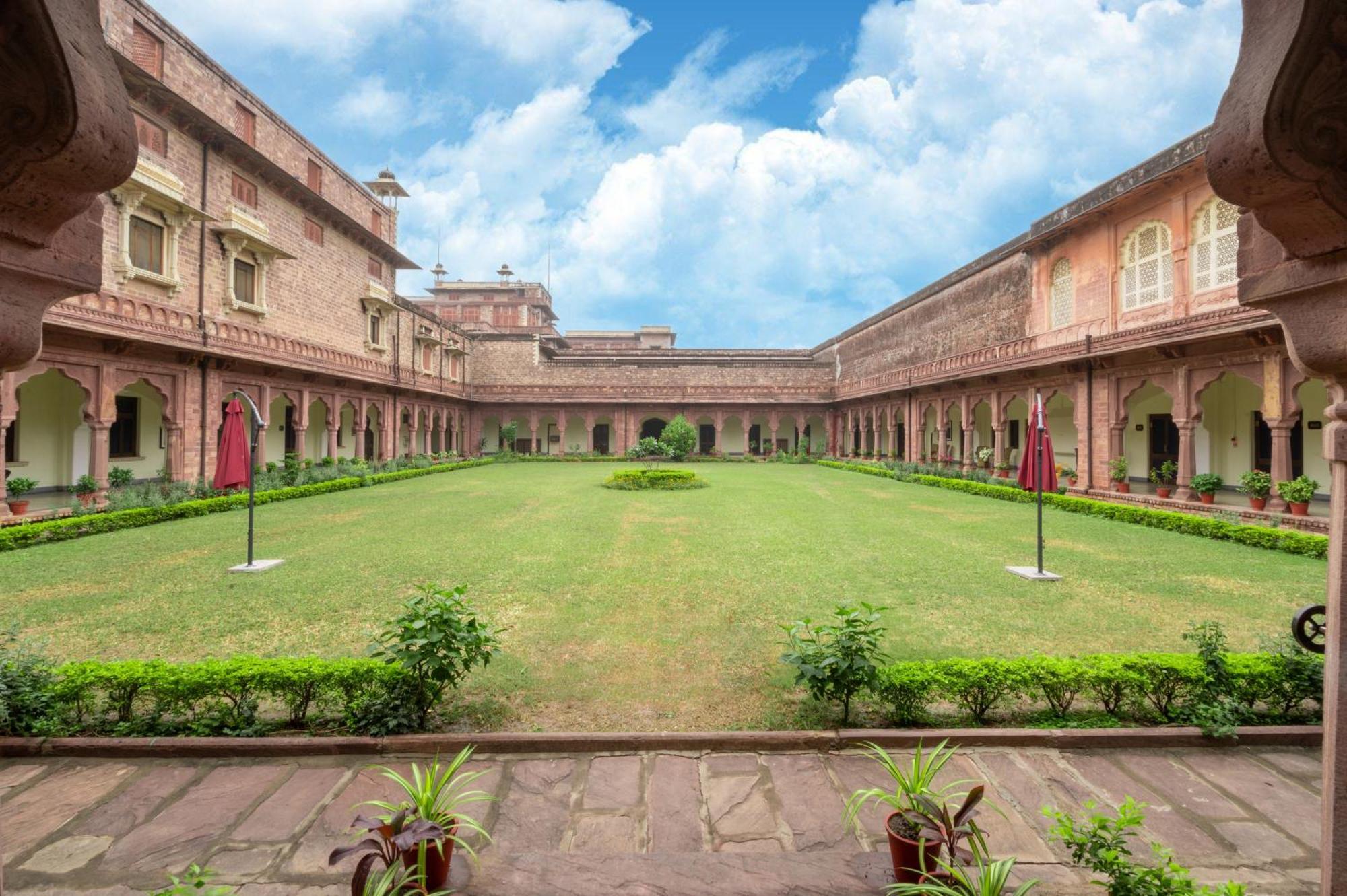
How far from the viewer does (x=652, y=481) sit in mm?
17203

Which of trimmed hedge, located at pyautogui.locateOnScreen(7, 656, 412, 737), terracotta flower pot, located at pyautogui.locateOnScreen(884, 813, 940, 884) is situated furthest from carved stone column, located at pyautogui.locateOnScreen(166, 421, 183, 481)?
terracotta flower pot, located at pyautogui.locateOnScreen(884, 813, 940, 884)

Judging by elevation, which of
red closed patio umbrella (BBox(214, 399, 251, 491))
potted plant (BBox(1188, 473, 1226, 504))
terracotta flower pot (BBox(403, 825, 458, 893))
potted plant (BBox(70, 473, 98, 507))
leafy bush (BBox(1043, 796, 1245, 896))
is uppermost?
red closed patio umbrella (BBox(214, 399, 251, 491))

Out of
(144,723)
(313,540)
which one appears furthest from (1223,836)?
(313,540)

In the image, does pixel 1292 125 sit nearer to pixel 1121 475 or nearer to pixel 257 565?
pixel 257 565

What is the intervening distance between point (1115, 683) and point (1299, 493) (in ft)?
32.0

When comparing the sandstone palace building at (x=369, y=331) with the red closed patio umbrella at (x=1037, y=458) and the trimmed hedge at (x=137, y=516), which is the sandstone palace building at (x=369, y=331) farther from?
the red closed patio umbrella at (x=1037, y=458)

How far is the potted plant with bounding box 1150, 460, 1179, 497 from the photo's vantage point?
12281mm

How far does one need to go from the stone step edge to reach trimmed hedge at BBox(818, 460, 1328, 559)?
678 centimetres

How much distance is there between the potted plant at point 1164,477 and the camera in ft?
40.3

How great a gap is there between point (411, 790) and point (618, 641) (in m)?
2.71

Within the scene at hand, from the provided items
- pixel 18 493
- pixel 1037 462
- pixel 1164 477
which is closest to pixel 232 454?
pixel 18 493

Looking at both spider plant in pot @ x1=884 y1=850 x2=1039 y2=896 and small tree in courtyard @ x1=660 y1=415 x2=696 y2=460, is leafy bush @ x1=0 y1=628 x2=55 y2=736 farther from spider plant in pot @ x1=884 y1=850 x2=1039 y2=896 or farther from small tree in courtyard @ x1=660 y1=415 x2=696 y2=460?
small tree in courtyard @ x1=660 y1=415 x2=696 y2=460

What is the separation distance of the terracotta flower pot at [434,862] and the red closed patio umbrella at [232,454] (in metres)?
6.82

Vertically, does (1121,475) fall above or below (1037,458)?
below
